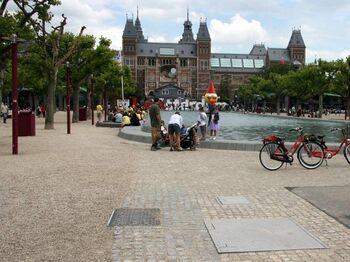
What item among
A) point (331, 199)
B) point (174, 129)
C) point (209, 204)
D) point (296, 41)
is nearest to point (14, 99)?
point (174, 129)

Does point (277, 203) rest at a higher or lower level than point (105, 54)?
lower

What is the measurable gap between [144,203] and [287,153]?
17.4 feet

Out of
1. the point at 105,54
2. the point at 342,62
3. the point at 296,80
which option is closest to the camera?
the point at 105,54

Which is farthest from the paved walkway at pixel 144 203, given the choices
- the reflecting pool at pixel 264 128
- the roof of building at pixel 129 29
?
the roof of building at pixel 129 29

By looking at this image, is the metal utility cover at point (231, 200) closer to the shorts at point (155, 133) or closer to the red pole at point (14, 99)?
the red pole at point (14, 99)

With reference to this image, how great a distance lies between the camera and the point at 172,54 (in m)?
180

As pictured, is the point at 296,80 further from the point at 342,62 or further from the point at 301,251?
the point at 301,251

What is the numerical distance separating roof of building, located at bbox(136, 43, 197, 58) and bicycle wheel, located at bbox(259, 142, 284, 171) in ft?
555

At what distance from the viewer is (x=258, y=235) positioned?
609 centimetres

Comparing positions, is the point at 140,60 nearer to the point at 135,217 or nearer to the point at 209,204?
the point at 209,204

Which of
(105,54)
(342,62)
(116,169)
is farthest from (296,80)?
(116,169)

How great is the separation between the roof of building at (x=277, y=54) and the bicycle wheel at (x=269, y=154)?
169437mm

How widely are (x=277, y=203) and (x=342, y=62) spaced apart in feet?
162

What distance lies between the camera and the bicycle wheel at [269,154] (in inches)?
478
